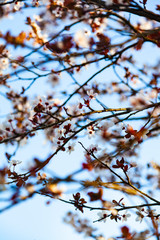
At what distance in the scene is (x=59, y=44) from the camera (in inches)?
82.7

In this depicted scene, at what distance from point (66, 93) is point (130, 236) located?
7.33 feet

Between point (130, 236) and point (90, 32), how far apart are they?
2829 millimetres

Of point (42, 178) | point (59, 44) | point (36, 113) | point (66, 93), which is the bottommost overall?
point (42, 178)

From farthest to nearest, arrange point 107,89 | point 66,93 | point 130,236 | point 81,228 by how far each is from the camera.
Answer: point 107,89, point 81,228, point 66,93, point 130,236

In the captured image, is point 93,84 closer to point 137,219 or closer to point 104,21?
point 104,21

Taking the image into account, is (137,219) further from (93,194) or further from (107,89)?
(107,89)

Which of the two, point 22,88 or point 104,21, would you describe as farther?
point 104,21

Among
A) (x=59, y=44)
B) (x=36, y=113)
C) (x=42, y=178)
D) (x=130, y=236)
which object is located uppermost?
(x=59, y=44)

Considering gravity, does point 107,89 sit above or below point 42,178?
above

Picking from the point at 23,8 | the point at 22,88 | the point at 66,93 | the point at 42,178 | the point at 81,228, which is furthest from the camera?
the point at 81,228

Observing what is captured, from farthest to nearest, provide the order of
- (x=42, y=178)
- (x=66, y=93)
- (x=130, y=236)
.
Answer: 1. (x=66, y=93)
2. (x=42, y=178)
3. (x=130, y=236)

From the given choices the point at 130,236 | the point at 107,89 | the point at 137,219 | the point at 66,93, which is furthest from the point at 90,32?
the point at 130,236

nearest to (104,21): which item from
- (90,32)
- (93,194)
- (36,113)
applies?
(90,32)

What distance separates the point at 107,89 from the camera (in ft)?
15.1
